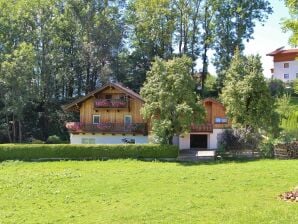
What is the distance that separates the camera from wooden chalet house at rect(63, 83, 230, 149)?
47.4 m

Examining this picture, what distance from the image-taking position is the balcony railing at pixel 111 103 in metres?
48.2

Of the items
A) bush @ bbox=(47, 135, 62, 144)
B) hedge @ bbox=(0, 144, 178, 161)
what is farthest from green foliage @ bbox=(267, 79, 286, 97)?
hedge @ bbox=(0, 144, 178, 161)

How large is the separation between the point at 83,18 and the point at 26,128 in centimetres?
1667

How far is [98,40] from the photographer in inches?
2365

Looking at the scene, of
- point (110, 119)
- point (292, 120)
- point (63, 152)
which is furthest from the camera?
point (110, 119)

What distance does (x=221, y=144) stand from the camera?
4091 cm

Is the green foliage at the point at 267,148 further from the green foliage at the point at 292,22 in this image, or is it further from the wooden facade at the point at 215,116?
the green foliage at the point at 292,22

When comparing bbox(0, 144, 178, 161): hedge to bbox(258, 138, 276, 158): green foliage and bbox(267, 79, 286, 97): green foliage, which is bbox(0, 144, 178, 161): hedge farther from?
bbox(267, 79, 286, 97): green foliage

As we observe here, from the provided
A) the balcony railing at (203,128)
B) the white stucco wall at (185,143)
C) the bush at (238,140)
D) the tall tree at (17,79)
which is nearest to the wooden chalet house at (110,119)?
the white stucco wall at (185,143)

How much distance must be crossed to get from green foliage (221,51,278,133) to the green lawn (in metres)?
9.41

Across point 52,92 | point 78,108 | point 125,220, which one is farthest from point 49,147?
point 125,220

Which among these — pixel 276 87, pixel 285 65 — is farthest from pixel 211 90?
pixel 285 65

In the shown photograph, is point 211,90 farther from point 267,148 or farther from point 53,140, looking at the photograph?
point 267,148

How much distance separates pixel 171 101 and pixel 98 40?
23.9m
